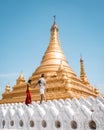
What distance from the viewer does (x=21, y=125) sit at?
8703 mm

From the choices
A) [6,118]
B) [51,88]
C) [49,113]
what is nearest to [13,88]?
[51,88]

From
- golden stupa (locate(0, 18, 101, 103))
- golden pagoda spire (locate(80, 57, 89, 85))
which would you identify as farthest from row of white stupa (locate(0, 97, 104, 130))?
golden pagoda spire (locate(80, 57, 89, 85))

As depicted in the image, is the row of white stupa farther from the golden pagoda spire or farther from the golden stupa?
the golden pagoda spire

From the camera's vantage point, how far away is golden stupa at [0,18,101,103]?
79.4 feet

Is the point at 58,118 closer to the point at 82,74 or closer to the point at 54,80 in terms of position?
the point at 54,80

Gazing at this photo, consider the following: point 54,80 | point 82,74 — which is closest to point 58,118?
point 54,80

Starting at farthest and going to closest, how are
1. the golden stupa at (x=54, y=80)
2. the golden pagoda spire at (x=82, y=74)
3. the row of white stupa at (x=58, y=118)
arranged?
the golden pagoda spire at (x=82, y=74) → the golden stupa at (x=54, y=80) → the row of white stupa at (x=58, y=118)

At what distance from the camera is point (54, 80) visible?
1016 inches

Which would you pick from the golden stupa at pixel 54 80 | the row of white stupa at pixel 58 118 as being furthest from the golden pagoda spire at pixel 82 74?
the row of white stupa at pixel 58 118

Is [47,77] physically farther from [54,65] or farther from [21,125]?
[21,125]

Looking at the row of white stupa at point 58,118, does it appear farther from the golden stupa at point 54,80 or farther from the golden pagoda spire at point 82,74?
the golden pagoda spire at point 82,74

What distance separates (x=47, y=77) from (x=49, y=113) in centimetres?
2003

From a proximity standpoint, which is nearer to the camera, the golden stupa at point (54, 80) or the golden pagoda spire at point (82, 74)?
the golden stupa at point (54, 80)

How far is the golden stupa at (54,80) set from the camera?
79.4 feet
